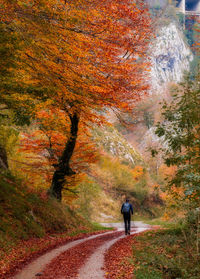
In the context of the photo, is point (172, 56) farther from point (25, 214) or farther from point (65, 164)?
point (25, 214)

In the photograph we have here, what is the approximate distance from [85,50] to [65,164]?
27.3 ft

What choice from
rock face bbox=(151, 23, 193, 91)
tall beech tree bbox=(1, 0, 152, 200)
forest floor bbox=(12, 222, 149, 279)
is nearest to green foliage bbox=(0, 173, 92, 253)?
forest floor bbox=(12, 222, 149, 279)

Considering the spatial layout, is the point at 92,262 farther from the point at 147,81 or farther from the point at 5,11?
the point at 147,81

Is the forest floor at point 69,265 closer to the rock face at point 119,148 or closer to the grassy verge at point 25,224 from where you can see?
the grassy verge at point 25,224

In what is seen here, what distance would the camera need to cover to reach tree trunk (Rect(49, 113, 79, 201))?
13.5 m

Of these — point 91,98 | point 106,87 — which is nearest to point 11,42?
point 91,98

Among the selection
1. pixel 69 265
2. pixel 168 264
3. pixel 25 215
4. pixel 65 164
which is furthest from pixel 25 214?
pixel 168 264

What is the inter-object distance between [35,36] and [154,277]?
636 cm

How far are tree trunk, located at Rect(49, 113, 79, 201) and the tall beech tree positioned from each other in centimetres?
8

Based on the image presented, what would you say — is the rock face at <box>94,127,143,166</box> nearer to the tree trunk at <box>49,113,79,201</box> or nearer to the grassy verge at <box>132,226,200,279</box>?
the tree trunk at <box>49,113,79,201</box>

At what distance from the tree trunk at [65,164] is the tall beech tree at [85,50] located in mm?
85

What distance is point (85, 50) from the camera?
7.43 meters

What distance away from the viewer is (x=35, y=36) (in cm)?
564

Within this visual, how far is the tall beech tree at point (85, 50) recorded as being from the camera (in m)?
5.25
